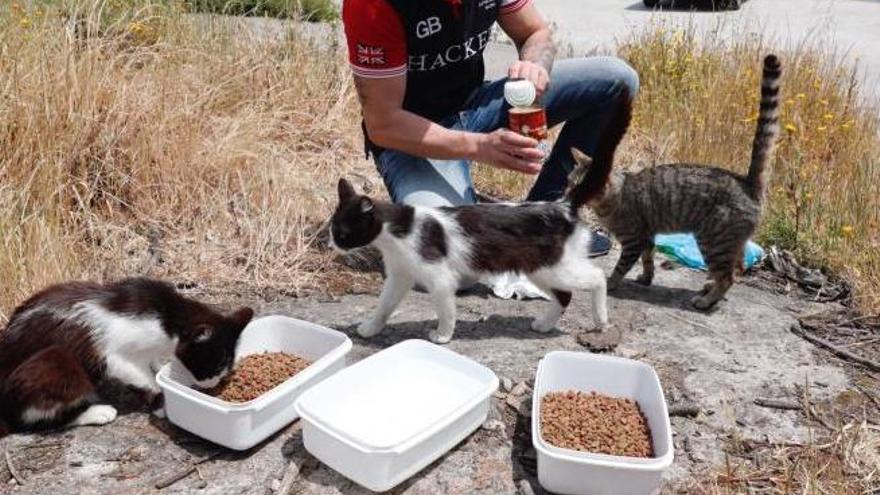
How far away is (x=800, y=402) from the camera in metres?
3.15

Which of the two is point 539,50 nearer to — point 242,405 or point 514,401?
point 514,401

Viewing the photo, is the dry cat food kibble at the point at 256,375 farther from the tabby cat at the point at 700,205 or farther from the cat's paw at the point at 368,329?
the tabby cat at the point at 700,205

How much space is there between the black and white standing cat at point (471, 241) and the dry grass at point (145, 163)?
2.55 ft

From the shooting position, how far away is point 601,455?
251cm

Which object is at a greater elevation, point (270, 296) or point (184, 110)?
point (184, 110)

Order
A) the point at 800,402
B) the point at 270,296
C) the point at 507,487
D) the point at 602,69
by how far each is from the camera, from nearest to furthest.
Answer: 1. the point at 507,487
2. the point at 800,402
3. the point at 270,296
4. the point at 602,69

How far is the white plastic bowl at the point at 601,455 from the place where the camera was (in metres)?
2.49

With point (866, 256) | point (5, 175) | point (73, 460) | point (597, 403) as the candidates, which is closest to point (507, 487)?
point (597, 403)

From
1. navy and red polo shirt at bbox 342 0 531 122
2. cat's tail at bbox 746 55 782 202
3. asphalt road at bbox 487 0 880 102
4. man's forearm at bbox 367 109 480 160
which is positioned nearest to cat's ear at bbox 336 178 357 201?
man's forearm at bbox 367 109 480 160

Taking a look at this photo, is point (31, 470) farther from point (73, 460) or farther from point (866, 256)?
point (866, 256)

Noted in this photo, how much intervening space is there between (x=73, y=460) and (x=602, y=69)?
2987 mm

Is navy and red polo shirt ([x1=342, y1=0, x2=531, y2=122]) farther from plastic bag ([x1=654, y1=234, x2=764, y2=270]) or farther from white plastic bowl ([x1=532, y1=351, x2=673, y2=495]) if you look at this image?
white plastic bowl ([x1=532, y1=351, x2=673, y2=495])

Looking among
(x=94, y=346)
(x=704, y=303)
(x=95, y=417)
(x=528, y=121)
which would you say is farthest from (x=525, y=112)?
(x=95, y=417)

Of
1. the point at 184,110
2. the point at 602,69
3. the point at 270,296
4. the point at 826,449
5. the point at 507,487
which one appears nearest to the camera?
the point at 507,487
